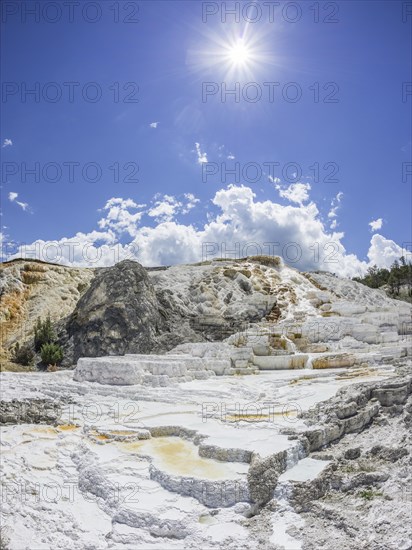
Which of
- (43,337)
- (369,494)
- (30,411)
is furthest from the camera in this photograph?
(43,337)

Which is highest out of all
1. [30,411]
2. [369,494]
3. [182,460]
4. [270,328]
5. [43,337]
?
[270,328]

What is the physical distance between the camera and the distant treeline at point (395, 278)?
1676 inches

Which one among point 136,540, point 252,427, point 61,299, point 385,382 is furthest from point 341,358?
point 61,299

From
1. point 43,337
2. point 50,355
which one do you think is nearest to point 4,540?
point 50,355

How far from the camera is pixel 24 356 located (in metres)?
16.5

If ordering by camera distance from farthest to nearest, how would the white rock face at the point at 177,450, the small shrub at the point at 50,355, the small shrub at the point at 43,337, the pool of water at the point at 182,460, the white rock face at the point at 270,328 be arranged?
the small shrub at the point at 43,337, the small shrub at the point at 50,355, the white rock face at the point at 270,328, the pool of water at the point at 182,460, the white rock face at the point at 177,450

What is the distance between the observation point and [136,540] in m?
4.21

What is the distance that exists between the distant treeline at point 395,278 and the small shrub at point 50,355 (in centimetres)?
3185

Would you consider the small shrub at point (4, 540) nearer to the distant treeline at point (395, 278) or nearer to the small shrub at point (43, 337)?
the small shrub at point (43, 337)

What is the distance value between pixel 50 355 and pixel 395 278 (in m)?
35.2

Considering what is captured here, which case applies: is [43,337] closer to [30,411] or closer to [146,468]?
[30,411]

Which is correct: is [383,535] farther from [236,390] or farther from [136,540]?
[236,390]

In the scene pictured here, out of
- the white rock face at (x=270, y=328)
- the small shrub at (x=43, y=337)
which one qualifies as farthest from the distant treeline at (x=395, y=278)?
the small shrub at (x=43, y=337)

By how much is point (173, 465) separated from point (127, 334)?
11.7 meters
